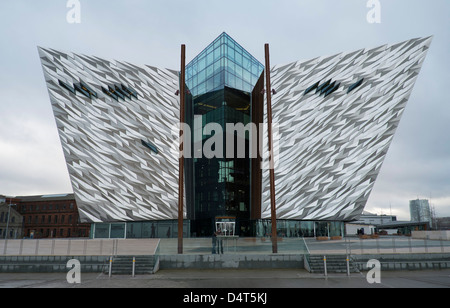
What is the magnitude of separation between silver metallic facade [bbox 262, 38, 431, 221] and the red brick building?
5098 centimetres

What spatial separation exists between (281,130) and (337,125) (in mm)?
6752

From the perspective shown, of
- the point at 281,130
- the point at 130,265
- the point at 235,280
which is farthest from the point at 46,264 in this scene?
the point at 281,130

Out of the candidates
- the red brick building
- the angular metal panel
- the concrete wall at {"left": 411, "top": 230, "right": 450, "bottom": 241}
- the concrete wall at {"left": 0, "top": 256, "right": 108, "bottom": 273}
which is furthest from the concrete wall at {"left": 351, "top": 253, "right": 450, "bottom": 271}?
the red brick building

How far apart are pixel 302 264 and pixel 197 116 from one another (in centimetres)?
3292

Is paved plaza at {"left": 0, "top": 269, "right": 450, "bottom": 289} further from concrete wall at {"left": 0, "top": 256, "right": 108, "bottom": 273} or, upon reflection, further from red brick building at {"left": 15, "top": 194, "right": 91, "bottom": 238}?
red brick building at {"left": 15, "top": 194, "right": 91, "bottom": 238}

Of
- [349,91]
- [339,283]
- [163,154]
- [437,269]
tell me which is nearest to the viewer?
[339,283]

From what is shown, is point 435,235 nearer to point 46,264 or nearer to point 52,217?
point 46,264

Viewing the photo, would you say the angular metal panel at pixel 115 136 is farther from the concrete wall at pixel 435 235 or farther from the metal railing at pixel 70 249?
the concrete wall at pixel 435 235

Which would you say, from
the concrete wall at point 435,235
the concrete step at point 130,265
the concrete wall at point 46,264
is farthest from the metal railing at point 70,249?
the concrete wall at point 435,235

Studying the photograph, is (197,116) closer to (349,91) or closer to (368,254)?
(349,91)

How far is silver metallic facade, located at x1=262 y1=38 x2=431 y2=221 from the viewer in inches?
1489

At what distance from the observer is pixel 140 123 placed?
4203cm

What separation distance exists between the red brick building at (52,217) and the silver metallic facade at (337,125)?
50985 mm
